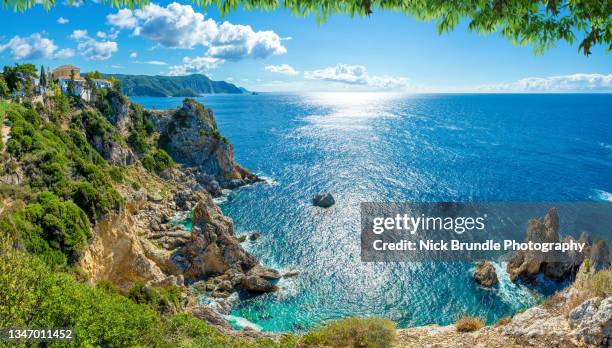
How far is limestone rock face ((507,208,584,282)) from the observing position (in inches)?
1566

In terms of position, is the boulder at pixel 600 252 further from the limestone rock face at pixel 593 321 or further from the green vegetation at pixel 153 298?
the green vegetation at pixel 153 298

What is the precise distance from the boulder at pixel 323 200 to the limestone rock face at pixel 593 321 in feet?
161

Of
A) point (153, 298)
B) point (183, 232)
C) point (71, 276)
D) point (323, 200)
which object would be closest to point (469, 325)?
point (71, 276)

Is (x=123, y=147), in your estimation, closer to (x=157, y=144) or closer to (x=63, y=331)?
(x=157, y=144)

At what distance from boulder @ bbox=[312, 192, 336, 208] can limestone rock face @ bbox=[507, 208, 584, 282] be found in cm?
2737

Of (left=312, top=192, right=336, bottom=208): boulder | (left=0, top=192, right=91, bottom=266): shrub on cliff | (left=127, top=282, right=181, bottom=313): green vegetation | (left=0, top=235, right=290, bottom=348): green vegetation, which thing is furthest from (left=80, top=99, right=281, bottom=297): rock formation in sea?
(left=312, top=192, right=336, bottom=208): boulder

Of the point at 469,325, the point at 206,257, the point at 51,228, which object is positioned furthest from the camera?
the point at 206,257

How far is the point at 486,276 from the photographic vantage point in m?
39.4

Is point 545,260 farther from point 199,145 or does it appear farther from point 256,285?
point 199,145

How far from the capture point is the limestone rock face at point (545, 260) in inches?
1566

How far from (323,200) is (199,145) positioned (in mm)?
31711

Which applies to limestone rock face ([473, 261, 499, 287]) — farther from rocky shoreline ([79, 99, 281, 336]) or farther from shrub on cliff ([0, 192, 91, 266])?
shrub on cliff ([0, 192, 91, 266])

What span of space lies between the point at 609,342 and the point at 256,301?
32.1 metres

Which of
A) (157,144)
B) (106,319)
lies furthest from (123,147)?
(106,319)
